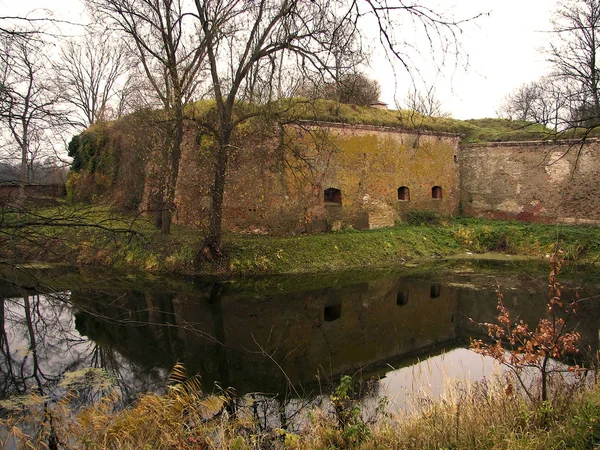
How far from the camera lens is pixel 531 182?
15570mm

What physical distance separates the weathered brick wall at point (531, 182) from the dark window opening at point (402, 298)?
799 cm

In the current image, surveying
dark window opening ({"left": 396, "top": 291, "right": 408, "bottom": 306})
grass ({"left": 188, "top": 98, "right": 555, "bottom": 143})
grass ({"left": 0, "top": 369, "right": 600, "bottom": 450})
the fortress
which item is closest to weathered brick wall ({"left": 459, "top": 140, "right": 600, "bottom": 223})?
the fortress

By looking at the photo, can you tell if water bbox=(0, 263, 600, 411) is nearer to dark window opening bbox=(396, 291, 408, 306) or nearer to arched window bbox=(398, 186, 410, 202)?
dark window opening bbox=(396, 291, 408, 306)

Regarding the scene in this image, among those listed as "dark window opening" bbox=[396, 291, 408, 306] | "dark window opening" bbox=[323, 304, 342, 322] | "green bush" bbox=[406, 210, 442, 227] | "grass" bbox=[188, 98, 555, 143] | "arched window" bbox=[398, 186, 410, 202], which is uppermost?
"grass" bbox=[188, 98, 555, 143]

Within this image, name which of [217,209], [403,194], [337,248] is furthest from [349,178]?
[217,209]

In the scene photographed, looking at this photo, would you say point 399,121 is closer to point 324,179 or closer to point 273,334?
point 324,179

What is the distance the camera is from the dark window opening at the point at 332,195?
14.6 metres

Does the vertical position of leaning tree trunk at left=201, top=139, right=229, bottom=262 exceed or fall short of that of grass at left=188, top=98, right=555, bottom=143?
it falls short

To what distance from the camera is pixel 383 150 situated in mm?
15445

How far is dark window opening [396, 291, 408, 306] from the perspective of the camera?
9.37 meters

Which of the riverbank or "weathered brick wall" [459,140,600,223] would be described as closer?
the riverbank

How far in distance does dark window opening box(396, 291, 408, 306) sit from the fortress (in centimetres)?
458

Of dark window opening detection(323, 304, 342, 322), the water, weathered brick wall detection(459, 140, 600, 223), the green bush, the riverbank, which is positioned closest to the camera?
the water

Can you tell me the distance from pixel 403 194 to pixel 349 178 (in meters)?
2.72
